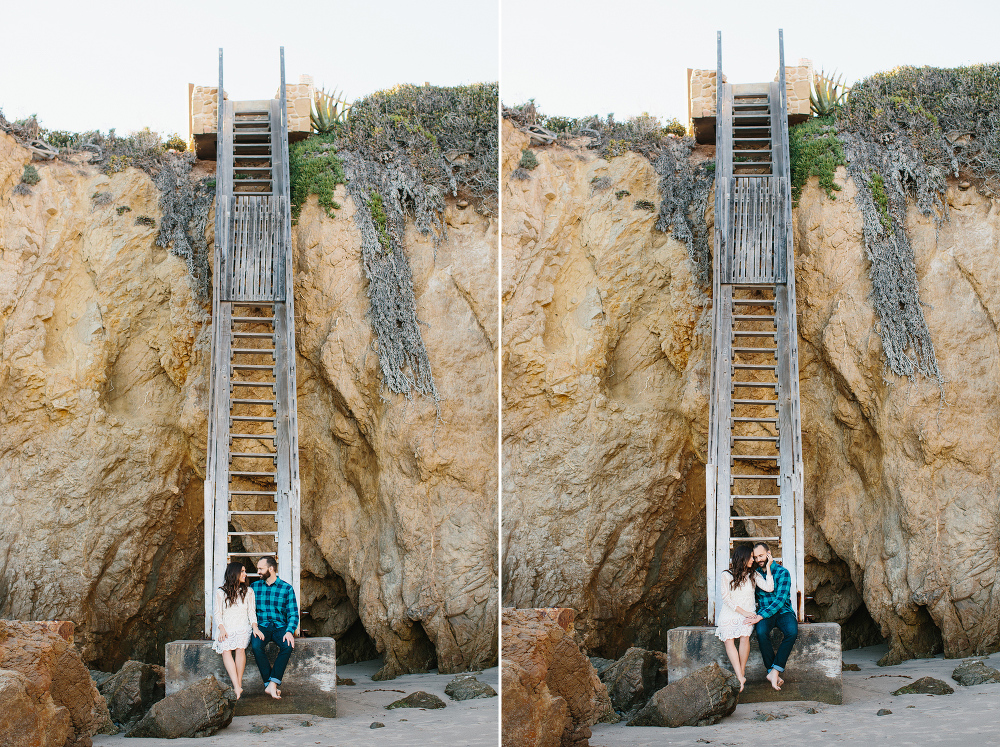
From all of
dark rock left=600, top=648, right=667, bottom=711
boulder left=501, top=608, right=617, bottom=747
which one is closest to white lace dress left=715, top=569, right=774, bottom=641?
dark rock left=600, top=648, right=667, bottom=711

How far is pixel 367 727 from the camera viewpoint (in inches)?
207

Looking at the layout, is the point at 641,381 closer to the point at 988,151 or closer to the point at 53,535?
the point at 988,151

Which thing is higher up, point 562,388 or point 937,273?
point 937,273

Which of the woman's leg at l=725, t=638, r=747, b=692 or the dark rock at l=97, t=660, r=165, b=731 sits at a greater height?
the woman's leg at l=725, t=638, r=747, b=692

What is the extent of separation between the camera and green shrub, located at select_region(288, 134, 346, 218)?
24.2 feet

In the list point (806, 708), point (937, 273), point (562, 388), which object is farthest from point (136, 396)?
point (937, 273)

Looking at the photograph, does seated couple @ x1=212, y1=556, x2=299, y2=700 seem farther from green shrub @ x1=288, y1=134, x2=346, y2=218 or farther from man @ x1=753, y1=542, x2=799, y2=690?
green shrub @ x1=288, y1=134, x2=346, y2=218

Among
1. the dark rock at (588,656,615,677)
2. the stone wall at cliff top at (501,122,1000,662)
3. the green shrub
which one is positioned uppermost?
the green shrub

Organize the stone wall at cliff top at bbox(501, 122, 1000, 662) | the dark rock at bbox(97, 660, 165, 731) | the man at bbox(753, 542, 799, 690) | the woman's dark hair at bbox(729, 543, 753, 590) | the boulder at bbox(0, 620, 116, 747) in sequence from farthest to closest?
the stone wall at cliff top at bbox(501, 122, 1000, 662) → the woman's dark hair at bbox(729, 543, 753, 590) → the man at bbox(753, 542, 799, 690) → the dark rock at bbox(97, 660, 165, 731) → the boulder at bbox(0, 620, 116, 747)

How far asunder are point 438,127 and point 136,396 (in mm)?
3336

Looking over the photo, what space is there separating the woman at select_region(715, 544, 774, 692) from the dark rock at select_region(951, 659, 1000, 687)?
167cm

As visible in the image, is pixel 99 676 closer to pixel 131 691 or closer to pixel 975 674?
pixel 131 691

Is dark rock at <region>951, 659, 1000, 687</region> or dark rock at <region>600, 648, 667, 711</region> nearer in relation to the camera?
dark rock at <region>600, 648, 667, 711</region>

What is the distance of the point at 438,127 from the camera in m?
7.47
